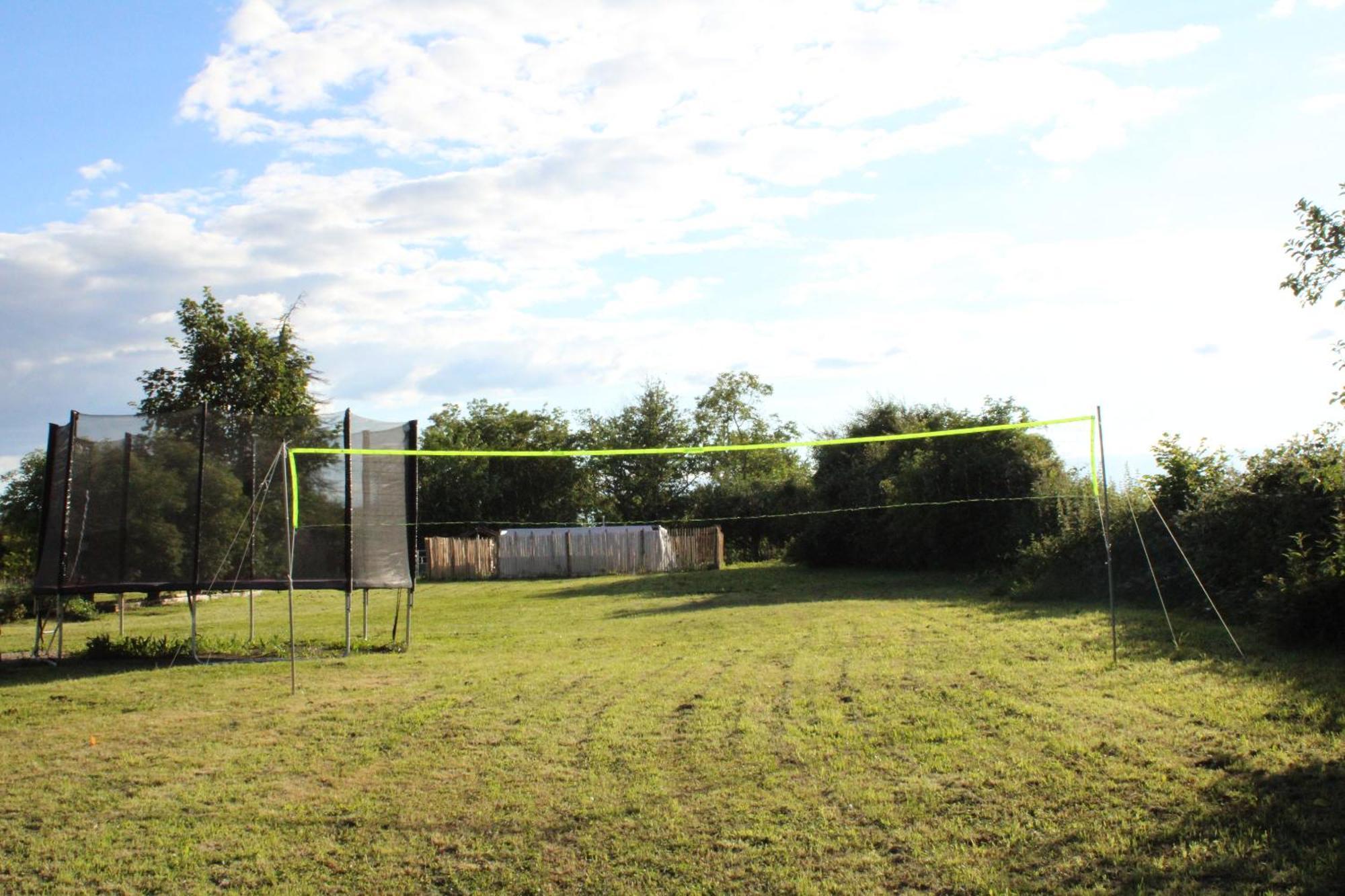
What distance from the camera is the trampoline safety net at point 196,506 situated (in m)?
12.3

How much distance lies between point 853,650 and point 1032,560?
7782mm

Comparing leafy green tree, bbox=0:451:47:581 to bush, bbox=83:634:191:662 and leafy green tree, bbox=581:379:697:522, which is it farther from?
Result: leafy green tree, bbox=581:379:697:522

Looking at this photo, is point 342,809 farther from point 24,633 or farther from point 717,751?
point 24,633

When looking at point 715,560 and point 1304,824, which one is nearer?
point 1304,824

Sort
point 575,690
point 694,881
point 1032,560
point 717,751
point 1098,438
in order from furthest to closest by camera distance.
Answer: point 1032,560 → point 1098,438 → point 575,690 → point 717,751 → point 694,881

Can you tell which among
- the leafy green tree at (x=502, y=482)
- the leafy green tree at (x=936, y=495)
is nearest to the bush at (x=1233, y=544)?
the leafy green tree at (x=936, y=495)

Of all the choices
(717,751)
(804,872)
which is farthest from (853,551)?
(804,872)

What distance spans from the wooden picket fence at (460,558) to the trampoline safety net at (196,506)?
20.5 m

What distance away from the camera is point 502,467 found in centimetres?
4528

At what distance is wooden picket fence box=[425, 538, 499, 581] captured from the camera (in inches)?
1304

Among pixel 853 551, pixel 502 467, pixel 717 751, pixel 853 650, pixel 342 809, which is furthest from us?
pixel 502 467

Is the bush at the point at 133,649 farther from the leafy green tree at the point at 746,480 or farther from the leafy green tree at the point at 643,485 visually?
the leafy green tree at the point at 643,485

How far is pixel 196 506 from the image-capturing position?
1235cm

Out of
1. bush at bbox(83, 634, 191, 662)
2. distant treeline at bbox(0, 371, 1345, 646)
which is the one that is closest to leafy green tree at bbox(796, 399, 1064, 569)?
distant treeline at bbox(0, 371, 1345, 646)
